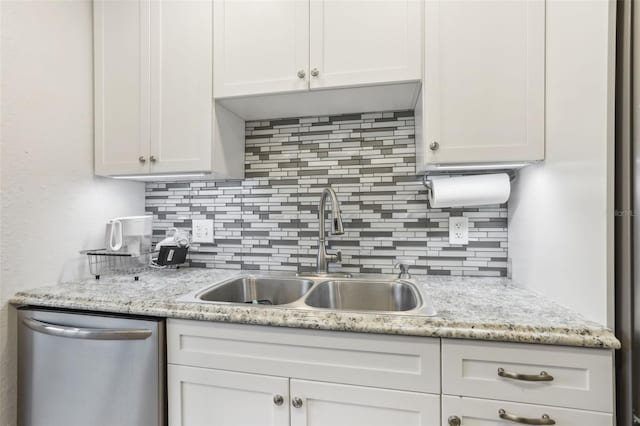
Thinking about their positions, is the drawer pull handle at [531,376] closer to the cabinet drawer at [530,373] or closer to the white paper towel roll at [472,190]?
the cabinet drawer at [530,373]

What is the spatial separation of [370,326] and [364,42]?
41.3 inches

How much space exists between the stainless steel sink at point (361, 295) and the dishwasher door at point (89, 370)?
0.65 meters

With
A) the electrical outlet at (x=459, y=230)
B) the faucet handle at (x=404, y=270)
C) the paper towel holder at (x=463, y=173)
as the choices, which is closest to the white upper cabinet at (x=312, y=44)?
the paper towel holder at (x=463, y=173)

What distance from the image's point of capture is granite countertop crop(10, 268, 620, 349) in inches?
32.9

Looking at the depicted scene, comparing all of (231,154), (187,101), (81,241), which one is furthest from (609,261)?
(81,241)

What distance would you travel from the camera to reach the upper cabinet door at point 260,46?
130 centimetres

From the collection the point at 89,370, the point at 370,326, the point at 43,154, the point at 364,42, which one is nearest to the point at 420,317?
the point at 370,326

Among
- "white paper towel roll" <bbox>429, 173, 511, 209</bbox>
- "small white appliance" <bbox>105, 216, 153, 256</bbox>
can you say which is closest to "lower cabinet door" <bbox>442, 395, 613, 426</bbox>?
"white paper towel roll" <bbox>429, 173, 511, 209</bbox>

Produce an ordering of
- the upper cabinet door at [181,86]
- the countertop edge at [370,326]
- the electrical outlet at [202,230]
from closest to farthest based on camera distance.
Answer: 1. the countertop edge at [370,326]
2. the upper cabinet door at [181,86]
3. the electrical outlet at [202,230]

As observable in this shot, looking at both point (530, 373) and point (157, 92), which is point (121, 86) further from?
point (530, 373)

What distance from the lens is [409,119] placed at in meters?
1.53

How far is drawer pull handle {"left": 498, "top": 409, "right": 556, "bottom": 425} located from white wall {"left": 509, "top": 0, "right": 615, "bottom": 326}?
0.95 feet

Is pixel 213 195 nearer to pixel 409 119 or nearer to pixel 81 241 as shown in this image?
pixel 81 241

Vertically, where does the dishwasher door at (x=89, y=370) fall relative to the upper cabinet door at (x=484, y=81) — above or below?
below
